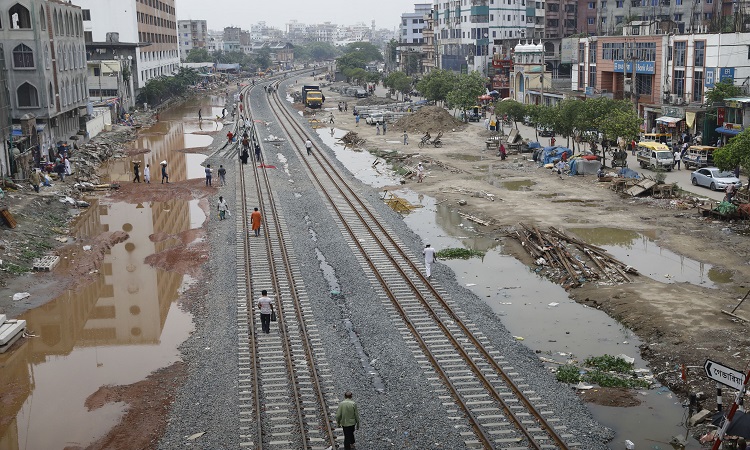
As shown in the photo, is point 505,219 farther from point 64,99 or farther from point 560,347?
point 64,99

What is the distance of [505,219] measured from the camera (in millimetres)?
34562

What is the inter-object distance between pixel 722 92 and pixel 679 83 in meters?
8.33

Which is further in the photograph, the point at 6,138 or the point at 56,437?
the point at 6,138

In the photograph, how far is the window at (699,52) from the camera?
54.8m

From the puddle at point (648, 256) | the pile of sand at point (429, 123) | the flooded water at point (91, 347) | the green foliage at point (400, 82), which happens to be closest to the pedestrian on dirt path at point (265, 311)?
the flooded water at point (91, 347)

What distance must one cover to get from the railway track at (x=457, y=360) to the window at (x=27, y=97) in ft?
80.5

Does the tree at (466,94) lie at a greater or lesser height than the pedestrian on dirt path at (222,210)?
greater

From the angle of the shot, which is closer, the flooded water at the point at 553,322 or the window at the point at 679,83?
the flooded water at the point at 553,322

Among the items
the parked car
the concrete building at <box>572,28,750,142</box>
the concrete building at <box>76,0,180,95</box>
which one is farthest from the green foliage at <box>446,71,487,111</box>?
the concrete building at <box>76,0,180,95</box>

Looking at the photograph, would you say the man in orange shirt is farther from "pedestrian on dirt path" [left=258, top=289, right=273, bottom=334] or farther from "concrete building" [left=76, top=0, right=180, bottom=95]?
"concrete building" [left=76, top=0, right=180, bottom=95]

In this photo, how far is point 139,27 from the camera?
347 feet

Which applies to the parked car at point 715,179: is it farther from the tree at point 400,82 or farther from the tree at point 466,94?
the tree at point 400,82

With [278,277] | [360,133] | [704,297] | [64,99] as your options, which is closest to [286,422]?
[278,277]

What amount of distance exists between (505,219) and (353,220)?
644cm
